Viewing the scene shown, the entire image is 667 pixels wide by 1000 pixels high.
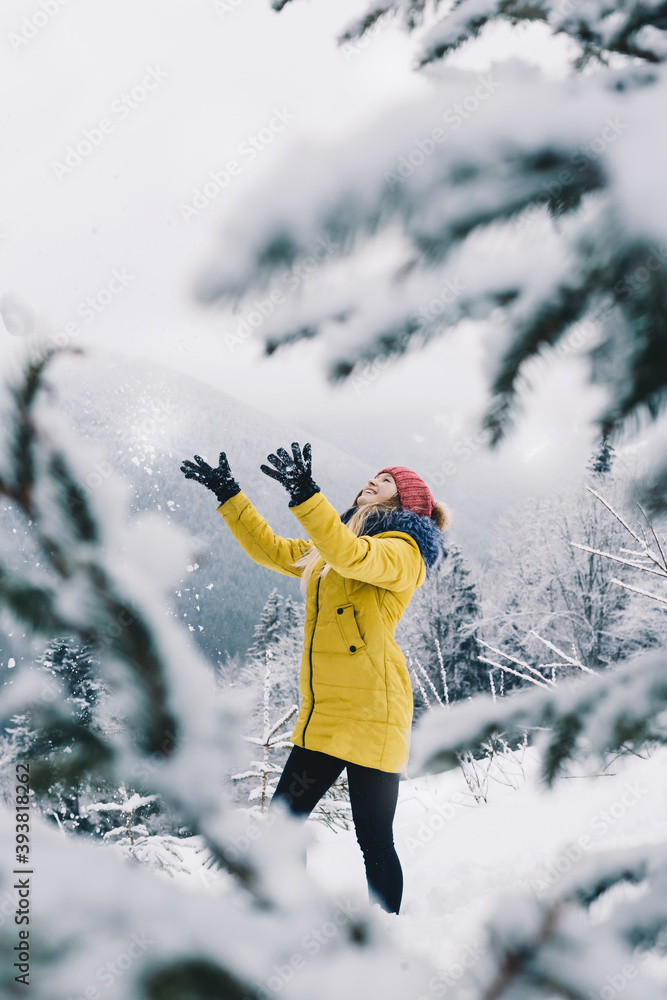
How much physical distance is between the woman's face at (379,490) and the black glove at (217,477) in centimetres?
51

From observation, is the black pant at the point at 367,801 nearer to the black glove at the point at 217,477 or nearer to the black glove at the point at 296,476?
the black glove at the point at 296,476

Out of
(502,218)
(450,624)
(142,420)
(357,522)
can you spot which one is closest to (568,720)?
(502,218)

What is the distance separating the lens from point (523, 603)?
13.9m

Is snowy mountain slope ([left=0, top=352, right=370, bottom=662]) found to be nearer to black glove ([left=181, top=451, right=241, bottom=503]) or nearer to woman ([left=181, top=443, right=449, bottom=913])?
woman ([left=181, top=443, right=449, bottom=913])

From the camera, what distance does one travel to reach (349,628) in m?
1.77

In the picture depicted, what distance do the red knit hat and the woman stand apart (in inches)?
4.6

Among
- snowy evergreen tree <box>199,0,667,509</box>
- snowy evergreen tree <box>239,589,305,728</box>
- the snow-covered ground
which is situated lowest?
snowy evergreen tree <box>239,589,305,728</box>

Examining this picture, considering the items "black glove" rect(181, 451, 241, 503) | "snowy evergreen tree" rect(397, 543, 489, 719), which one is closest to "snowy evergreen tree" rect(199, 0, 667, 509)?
"black glove" rect(181, 451, 241, 503)

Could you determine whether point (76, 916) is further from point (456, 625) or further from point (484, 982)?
point (456, 625)

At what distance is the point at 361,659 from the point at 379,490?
71 cm

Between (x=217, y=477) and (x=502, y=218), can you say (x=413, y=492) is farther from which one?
(x=502, y=218)

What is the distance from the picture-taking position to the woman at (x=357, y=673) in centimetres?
154

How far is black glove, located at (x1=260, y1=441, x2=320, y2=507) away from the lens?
152cm

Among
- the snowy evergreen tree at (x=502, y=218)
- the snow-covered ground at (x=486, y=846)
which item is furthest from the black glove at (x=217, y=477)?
the snowy evergreen tree at (x=502, y=218)
